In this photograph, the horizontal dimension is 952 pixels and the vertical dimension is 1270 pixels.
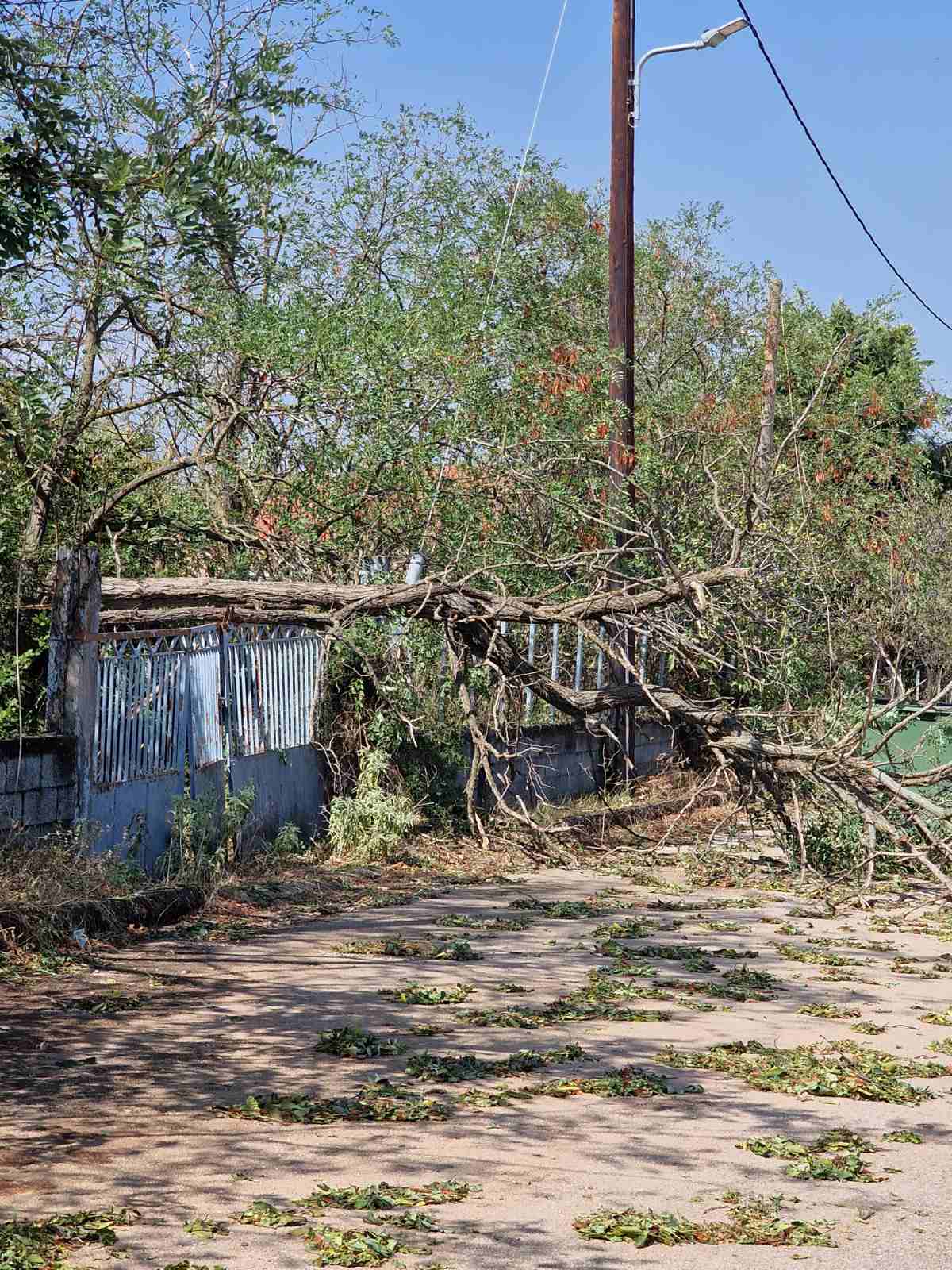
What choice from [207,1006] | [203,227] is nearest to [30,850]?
[207,1006]

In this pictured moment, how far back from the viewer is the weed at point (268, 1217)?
4.48 meters

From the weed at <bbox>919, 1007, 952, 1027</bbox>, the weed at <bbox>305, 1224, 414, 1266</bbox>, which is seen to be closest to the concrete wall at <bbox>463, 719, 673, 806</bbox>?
the weed at <bbox>919, 1007, 952, 1027</bbox>

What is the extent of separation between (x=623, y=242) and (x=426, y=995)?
36.2 feet

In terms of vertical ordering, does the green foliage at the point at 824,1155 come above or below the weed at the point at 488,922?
below

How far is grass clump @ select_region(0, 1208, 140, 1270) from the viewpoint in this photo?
4047 millimetres

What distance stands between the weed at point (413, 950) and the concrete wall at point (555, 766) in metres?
5.14

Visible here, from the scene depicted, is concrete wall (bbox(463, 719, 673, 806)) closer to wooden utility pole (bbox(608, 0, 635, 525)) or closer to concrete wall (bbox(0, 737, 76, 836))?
wooden utility pole (bbox(608, 0, 635, 525))

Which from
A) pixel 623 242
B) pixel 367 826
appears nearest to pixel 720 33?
pixel 623 242

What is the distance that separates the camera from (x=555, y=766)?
1633cm

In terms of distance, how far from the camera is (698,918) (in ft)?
35.9

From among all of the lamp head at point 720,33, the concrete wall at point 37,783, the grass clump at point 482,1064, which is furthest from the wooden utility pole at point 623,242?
the grass clump at point 482,1064

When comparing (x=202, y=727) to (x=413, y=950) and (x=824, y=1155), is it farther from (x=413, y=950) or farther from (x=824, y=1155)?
(x=824, y=1155)

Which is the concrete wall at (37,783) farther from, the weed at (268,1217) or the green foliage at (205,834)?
the weed at (268,1217)

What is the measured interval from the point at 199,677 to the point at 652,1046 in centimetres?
551
